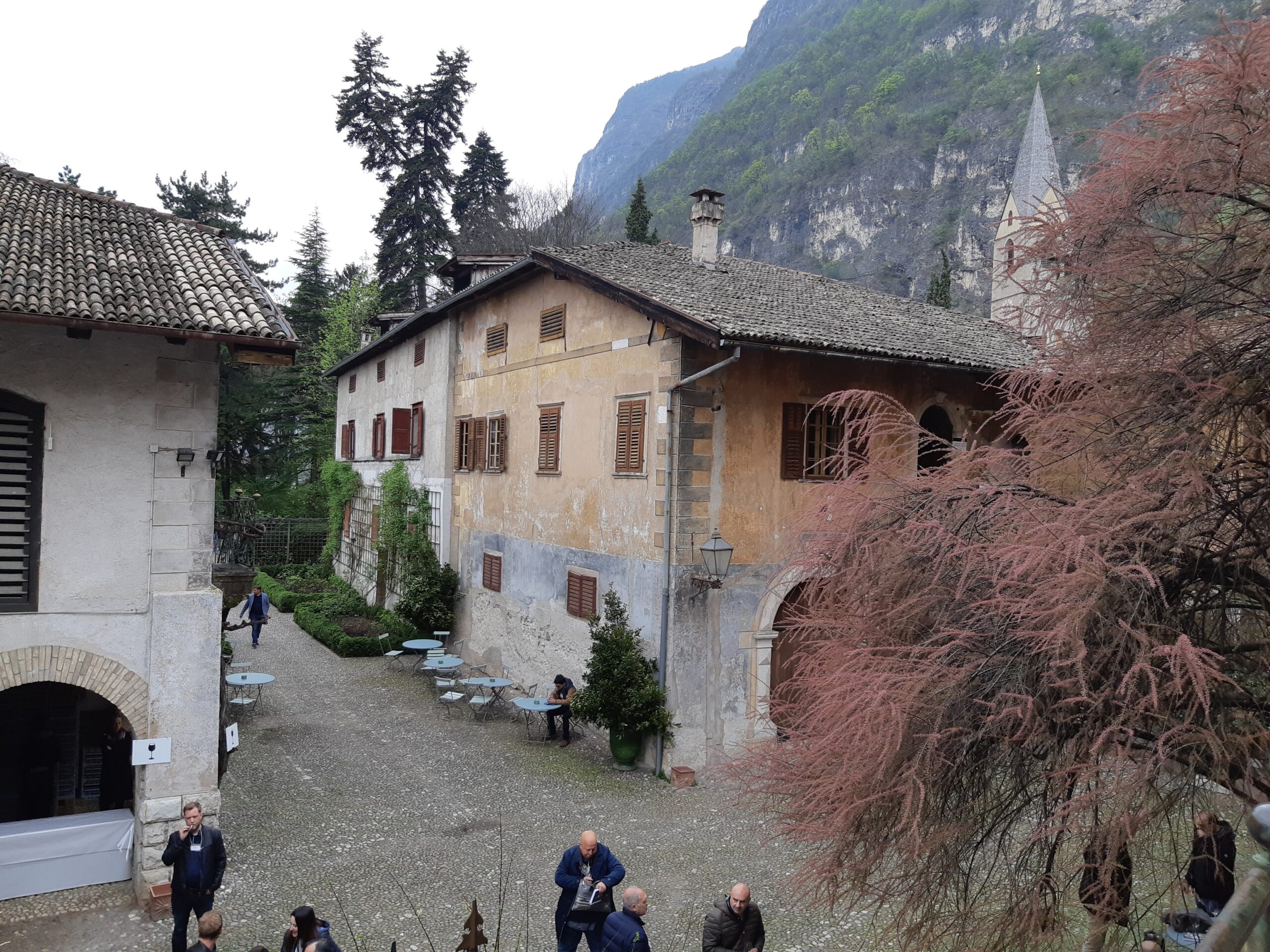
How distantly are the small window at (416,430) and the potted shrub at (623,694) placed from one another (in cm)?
1125

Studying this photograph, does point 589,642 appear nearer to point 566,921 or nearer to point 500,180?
point 566,921

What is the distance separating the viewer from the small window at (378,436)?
2602cm

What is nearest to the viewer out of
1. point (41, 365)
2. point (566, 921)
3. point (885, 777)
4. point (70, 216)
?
point (885, 777)

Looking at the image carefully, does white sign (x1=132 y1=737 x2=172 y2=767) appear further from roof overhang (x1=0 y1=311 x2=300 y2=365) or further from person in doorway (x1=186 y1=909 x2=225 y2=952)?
roof overhang (x1=0 y1=311 x2=300 y2=365)

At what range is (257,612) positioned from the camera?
20906mm

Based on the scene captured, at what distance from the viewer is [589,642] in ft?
47.8

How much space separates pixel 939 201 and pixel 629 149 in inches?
4749

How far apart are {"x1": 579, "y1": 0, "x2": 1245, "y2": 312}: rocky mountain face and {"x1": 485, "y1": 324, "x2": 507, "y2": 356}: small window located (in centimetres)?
6038

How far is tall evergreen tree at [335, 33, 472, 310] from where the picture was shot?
139ft

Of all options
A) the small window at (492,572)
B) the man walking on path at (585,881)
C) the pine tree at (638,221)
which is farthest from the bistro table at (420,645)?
the pine tree at (638,221)

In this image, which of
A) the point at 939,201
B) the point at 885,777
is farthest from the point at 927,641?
the point at 939,201

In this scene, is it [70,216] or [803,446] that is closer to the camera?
[70,216]

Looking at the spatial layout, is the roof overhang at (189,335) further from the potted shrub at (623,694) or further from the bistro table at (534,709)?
the bistro table at (534,709)

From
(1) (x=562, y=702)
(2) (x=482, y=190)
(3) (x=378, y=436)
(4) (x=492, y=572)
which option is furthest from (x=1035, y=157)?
(1) (x=562, y=702)
